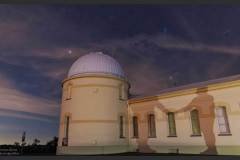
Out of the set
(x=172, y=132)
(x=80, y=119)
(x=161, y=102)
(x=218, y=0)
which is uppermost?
(x=218, y=0)

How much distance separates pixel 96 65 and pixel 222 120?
817 cm

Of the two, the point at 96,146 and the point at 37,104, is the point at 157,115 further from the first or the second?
the point at 37,104

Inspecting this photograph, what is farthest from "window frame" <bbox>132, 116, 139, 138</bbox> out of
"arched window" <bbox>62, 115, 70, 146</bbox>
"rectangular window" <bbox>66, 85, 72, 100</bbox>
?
"rectangular window" <bbox>66, 85, 72, 100</bbox>

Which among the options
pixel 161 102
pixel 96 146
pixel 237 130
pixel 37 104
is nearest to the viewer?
pixel 237 130

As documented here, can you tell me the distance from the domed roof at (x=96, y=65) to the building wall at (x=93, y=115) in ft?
1.79

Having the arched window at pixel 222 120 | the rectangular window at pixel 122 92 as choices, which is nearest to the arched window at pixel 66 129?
the rectangular window at pixel 122 92

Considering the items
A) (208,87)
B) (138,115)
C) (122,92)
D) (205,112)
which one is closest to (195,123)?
(205,112)

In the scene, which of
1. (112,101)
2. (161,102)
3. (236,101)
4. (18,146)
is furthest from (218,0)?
(18,146)

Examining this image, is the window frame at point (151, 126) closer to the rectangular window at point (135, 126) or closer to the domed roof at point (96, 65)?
the rectangular window at point (135, 126)

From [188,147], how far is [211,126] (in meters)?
1.74

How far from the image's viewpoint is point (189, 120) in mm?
10617

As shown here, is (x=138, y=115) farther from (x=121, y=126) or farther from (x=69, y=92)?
(x=69, y=92)

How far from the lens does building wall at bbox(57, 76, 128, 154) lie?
1123 centimetres

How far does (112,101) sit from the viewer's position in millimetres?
12188
